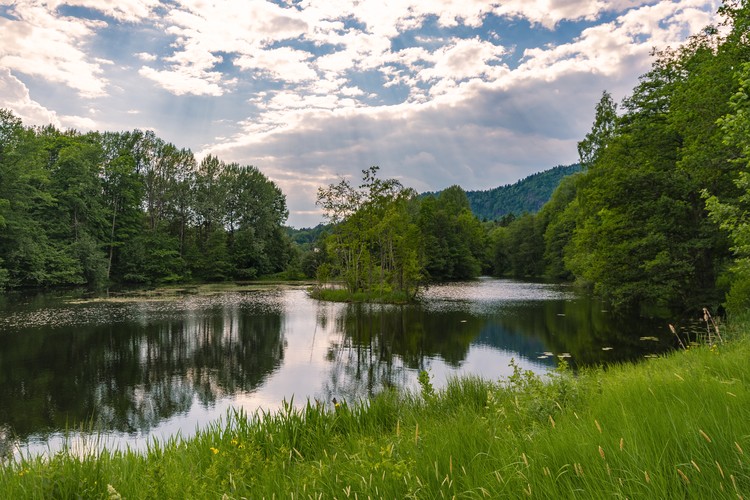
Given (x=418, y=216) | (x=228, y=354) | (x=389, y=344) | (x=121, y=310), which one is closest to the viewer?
(x=228, y=354)

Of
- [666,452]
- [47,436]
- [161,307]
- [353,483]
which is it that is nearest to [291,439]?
[353,483]

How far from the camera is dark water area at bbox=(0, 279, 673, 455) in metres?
10.5

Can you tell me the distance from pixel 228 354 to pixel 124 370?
3725 mm

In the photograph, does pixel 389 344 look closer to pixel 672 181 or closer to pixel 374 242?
pixel 672 181

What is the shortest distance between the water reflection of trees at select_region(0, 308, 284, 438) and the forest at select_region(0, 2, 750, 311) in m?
14.8

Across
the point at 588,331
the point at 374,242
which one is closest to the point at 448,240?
the point at 374,242

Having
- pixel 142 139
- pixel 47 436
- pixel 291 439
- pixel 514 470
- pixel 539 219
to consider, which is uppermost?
pixel 142 139

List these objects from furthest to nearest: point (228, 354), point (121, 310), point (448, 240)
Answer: point (448, 240) < point (121, 310) < point (228, 354)

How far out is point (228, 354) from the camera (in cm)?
1723

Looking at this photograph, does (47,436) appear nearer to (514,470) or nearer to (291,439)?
(291,439)

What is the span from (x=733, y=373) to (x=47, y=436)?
37.8ft

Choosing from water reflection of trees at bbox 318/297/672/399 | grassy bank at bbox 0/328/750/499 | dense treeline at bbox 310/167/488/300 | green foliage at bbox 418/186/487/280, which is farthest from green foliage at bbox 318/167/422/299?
grassy bank at bbox 0/328/750/499

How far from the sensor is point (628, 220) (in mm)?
21156

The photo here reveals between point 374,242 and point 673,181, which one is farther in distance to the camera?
point 374,242
